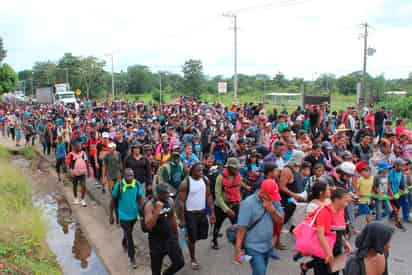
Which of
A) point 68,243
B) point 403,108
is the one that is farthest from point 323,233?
point 403,108

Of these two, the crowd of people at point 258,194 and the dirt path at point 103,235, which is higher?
the crowd of people at point 258,194

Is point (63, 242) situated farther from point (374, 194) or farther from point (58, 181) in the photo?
point (374, 194)

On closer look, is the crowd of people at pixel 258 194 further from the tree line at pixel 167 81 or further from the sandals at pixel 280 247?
the tree line at pixel 167 81

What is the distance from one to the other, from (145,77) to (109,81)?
7.81m

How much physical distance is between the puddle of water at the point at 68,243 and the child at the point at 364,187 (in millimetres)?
4424

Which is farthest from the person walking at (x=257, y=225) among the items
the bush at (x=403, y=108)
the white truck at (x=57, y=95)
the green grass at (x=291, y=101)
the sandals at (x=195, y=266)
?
the white truck at (x=57, y=95)

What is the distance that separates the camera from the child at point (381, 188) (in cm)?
753

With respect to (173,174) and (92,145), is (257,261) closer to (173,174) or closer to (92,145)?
(173,174)

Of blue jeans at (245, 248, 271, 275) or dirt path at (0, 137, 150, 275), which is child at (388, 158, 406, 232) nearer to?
blue jeans at (245, 248, 271, 275)

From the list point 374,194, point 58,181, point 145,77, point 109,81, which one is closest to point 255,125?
point 374,194

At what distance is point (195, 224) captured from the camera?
6.09m

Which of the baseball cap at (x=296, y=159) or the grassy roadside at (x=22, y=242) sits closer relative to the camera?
the grassy roadside at (x=22, y=242)

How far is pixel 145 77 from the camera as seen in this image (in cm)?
7288

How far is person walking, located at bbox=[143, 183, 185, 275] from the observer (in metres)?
5.07
